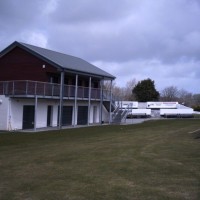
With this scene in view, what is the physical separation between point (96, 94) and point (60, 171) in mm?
30144

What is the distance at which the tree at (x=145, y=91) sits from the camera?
74.6 meters

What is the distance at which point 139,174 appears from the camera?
962 centimetres

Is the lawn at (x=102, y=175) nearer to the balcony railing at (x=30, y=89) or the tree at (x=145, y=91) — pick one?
the balcony railing at (x=30, y=89)

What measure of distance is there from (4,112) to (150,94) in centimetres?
4919

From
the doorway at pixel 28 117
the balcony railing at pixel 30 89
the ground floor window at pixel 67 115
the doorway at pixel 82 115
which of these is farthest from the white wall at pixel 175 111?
the doorway at pixel 28 117

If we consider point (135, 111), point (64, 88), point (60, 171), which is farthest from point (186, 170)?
Answer: point (135, 111)

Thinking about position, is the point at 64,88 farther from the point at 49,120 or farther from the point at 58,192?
the point at 58,192

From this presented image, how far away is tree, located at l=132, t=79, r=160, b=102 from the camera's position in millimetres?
74562

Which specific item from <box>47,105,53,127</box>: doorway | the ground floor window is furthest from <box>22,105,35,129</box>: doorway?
the ground floor window

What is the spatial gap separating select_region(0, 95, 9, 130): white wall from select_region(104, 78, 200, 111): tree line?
34.4 meters

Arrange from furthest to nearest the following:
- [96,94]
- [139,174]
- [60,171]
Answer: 1. [96,94]
2. [60,171]
3. [139,174]

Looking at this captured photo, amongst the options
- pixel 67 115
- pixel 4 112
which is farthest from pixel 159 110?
pixel 4 112

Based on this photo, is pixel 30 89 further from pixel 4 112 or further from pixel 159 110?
pixel 159 110

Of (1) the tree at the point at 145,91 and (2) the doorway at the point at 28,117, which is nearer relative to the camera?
(2) the doorway at the point at 28,117
